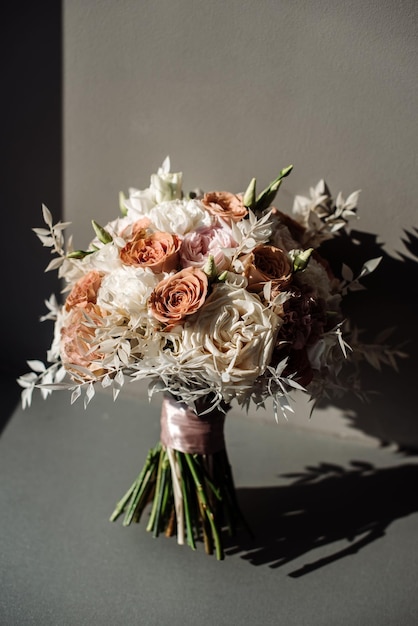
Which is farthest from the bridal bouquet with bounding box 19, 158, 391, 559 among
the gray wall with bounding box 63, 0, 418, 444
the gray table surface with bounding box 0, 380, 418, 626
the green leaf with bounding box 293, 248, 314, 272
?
the gray wall with bounding box 63, 0, 418, 444

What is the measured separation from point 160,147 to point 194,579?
0.89m

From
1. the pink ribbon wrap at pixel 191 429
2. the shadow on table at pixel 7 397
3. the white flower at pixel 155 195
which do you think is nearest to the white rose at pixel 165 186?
the white flower at pixel 155 195

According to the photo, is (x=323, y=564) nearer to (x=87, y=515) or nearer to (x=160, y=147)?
(x=87, y=515)

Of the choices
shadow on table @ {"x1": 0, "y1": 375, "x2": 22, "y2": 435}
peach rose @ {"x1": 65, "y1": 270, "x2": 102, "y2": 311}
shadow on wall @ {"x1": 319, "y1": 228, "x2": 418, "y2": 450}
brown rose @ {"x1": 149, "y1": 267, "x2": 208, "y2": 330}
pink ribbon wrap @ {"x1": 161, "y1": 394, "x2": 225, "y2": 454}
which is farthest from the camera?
shadow on table @ {"x1": 0, "y1": 375, "x2": 22, "y2": 435}

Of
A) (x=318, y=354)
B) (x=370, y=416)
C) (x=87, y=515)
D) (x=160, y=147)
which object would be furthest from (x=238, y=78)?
(x=87, y=515)

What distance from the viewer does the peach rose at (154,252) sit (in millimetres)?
1110

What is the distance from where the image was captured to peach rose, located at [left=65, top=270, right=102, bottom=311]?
116cm

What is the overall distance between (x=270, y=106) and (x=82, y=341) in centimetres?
66

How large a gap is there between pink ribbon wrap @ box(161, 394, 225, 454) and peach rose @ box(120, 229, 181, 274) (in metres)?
0.28

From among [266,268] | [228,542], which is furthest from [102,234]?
[228,542]

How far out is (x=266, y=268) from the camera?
1.13m

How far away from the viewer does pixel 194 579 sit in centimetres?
126

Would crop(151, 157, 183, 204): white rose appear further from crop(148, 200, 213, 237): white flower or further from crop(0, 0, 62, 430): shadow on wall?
crop(0, 0, 62, 430): shadow on wall

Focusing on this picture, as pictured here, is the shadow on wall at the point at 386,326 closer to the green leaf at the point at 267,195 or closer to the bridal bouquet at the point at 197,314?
the bridal bouquet at the point at 197,314
